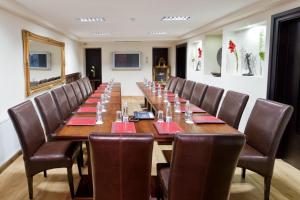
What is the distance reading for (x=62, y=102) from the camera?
382cm

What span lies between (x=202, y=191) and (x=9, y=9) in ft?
11.3

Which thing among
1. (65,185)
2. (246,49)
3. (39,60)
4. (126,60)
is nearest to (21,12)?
(39,60)

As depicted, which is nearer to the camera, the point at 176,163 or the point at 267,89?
the point at 176,163

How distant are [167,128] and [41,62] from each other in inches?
149

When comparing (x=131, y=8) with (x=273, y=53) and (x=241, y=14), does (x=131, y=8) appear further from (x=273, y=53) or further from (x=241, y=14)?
(x=273, y=53)

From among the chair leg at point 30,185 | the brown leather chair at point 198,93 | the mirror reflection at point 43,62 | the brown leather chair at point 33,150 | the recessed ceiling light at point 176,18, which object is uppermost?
the recessed ceiling light at point 176,18

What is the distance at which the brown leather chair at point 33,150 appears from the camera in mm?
2385

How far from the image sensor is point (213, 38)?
6637 mm

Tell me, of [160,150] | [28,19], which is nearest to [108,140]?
[160,150]

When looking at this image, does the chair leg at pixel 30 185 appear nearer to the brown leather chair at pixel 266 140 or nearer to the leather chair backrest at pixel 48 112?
the leather chair backrest at pixel 48 112

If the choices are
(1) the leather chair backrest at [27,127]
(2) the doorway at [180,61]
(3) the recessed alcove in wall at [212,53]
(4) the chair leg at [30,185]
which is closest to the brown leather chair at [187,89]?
(3) the recessed alcove in wall at [212,53]

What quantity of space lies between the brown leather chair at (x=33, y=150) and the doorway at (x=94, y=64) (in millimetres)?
7792

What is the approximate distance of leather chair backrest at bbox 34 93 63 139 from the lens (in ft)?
9.63

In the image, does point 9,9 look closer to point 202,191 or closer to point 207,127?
point 207,127
